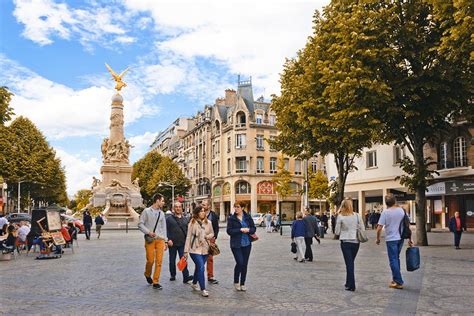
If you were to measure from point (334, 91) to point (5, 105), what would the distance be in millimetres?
17156

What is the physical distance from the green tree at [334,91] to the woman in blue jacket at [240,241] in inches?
416

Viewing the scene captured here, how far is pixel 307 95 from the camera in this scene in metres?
24.2

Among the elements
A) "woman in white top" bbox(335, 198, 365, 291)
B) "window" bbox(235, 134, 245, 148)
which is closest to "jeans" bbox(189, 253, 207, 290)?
"woman in white top" bbox(335, 198, 365, 291)

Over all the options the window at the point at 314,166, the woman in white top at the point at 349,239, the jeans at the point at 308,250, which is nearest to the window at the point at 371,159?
the jeans at the point at 308,250

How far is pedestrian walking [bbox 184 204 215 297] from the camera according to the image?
9.67 metres

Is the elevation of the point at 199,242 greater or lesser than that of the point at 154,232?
lesser

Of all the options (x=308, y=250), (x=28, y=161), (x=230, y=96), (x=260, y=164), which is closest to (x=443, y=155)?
(x=308, y=250)

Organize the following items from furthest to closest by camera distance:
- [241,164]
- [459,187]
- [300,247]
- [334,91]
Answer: [241,164] → [459,187] → [334,91] → [300,247]

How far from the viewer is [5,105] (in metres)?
26.5

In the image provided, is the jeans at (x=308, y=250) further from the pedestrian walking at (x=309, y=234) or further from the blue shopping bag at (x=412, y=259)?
the blue shopping bag at (x=412, y=259)

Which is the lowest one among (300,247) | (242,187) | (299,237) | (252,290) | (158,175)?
(252,290)

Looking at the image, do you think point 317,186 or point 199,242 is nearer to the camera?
point 199,242

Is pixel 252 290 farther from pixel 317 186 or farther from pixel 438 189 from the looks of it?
pixel 317 186

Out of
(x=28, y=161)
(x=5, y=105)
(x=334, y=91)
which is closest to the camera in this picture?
(x=334, y=91)
